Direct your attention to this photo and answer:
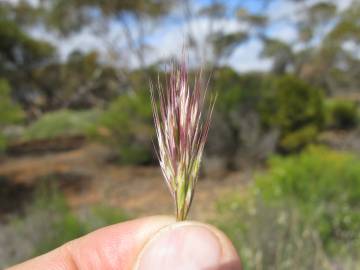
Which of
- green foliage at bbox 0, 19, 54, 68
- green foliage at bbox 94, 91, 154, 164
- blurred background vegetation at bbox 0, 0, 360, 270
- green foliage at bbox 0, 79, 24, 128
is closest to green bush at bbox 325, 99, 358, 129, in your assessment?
blurred background vegetation at bbox 0, 0, 360, 270

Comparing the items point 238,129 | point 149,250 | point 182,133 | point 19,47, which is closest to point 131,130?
point 238,129

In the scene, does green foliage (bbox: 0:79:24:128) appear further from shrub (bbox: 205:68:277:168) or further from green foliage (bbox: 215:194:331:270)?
green foliage (bbox: 215:194:331:270)

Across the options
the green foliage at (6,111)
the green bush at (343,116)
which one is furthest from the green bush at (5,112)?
the green bush at (343,116)

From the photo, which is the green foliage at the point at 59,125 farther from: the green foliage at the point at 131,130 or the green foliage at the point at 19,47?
the green foliage at the point at 131,130

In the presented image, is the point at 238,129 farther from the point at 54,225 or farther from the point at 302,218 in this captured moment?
the point at 54,225

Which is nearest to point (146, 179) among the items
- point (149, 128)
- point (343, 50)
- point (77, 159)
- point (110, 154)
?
point (149, 128)

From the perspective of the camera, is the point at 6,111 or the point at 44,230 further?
the point at 6,111
